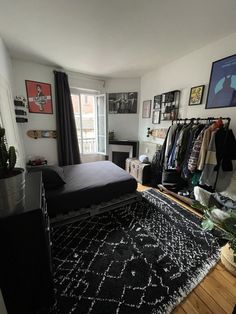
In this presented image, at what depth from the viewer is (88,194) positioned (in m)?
1.95

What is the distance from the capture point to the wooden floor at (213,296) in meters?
1.11

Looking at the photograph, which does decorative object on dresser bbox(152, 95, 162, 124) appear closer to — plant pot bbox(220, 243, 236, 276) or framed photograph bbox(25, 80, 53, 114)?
framed photograph bbox(25, 80, 53, 114)

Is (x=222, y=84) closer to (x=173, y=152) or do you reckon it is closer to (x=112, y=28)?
(x=173, y=152)

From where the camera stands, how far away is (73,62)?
2928 mm

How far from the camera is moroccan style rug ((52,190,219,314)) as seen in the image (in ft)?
3.78

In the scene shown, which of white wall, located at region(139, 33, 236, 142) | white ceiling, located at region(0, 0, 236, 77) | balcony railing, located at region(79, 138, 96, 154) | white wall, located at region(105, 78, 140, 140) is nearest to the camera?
white ceiling, located at region(0, 0, 236, 77)

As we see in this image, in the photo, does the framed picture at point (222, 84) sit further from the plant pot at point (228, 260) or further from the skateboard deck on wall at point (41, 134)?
the skateboard deck on wall at point (41, 134)

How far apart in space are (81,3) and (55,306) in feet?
9.00

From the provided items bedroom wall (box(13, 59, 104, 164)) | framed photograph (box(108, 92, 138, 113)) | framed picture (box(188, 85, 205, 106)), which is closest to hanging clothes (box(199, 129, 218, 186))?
framed picture (box(188, 85, 205, 106))

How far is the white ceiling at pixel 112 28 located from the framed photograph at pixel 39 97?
49 cm

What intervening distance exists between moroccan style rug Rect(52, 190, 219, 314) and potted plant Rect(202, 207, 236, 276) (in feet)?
0.49

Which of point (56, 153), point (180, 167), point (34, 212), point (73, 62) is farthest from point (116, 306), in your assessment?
point (73, 62)

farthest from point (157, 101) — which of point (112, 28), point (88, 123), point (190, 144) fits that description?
point (88, 123)

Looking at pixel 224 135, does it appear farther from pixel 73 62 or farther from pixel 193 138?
pixel 73 62
